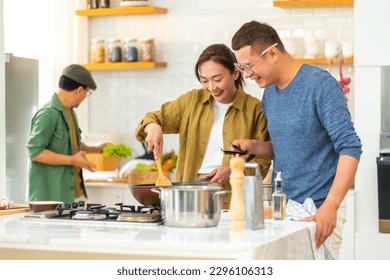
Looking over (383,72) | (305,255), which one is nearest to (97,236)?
(305,255)

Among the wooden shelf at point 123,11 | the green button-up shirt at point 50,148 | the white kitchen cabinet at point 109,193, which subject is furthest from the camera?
the wooden shelf at point 123,11

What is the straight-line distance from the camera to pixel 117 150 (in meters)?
7.03

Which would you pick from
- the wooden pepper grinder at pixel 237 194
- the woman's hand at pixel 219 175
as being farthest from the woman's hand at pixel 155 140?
the wooden pepper grinder at pixel 237 194

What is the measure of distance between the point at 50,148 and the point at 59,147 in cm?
7

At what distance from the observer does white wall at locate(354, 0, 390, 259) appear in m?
5.52

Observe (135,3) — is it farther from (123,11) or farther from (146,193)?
(146,193)

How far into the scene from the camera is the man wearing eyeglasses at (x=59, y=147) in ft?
20.0

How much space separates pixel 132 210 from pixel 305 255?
80 centimetres

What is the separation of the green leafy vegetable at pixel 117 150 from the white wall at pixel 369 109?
228 cm

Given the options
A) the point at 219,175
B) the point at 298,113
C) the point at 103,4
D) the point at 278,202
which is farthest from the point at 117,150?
the point at 278,202

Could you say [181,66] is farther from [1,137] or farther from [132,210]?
[132,210]

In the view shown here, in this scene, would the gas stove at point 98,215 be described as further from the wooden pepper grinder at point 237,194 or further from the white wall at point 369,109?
the white wall at point 369,109

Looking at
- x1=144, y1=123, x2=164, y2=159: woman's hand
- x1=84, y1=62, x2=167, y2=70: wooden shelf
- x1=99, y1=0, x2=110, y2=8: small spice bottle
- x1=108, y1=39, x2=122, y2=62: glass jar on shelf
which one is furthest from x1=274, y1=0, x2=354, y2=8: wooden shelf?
x1=144, y1=123, x2=164, y2=159: woman's hand

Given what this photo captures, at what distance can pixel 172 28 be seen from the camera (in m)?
7.42
